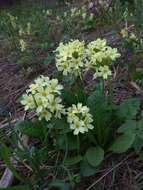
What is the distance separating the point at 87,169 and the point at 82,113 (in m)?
0.28

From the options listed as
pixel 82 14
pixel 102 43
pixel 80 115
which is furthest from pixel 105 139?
pixel 82 14

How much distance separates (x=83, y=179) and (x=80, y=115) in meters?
0.32

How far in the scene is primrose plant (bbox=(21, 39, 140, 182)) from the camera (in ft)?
6.89

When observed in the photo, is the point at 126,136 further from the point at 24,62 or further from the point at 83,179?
the point at 24,62

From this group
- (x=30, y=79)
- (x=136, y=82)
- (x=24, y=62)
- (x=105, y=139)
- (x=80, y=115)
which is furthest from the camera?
(x=24, y=62)

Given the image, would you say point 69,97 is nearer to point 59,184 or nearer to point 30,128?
point 30,128

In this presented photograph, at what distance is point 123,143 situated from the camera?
2.22 m

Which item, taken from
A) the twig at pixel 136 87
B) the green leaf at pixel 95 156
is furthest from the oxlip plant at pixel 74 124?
the twig at pixel 136 87

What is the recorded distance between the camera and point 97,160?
219 centimetres

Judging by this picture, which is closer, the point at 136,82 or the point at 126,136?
the point at 126,136

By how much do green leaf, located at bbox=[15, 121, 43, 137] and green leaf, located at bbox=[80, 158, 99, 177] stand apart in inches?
13.0

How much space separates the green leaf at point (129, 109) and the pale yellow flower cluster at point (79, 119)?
320mm

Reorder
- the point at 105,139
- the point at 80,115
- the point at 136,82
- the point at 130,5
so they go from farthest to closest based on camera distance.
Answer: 1. the point at 130,5
2. the point at 136,82
3. the point at 105,139
4. the point at 80,115

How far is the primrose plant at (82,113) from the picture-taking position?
2.10 meters
